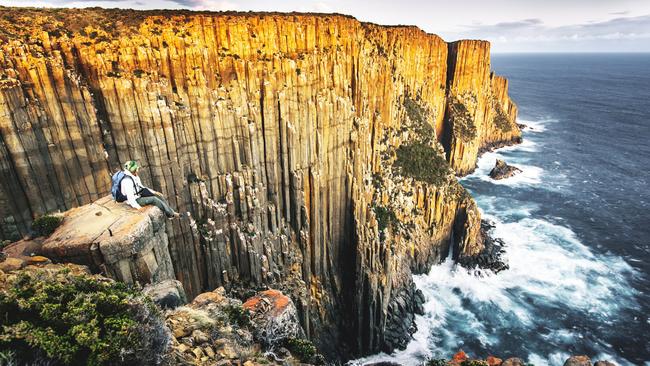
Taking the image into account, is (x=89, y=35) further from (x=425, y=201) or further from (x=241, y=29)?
(x=425, y=201)

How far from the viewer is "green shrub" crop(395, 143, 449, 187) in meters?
46.3

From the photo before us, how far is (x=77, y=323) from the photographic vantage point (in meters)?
8.97

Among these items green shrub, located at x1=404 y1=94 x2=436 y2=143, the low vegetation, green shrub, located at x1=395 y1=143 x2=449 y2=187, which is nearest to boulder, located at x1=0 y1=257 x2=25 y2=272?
green shrub, located at x1=395 y1=143 x2=449 y2=187

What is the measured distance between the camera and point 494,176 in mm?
72750

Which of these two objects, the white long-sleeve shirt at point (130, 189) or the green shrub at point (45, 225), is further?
the white long-sleeve shirt at point (130, 189)

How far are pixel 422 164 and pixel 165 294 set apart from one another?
4036 centimetres

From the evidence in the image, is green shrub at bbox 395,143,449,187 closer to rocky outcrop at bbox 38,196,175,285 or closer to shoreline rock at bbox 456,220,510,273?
shoreline rock at bbox 456,220,510,273

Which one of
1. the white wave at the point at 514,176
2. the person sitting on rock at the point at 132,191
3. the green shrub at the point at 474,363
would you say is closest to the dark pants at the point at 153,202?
the person sitting on rock at the point at 132,191

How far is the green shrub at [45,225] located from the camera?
1336 centimetres

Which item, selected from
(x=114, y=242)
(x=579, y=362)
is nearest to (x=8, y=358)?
(x=114, y=242)

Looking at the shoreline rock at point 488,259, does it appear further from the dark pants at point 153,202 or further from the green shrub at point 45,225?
the green shrub at point 45,225

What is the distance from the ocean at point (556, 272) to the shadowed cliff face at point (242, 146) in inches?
228

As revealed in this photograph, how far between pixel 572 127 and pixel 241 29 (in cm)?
10958

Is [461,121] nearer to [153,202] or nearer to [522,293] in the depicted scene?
[522,293]
